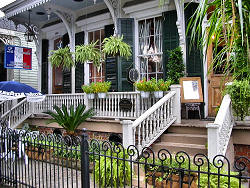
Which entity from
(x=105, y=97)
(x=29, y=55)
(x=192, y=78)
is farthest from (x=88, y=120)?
(x=29, y=55)

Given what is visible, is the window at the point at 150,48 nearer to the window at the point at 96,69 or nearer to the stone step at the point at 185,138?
the window at the point at 96,69

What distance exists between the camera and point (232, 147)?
582 centimetres

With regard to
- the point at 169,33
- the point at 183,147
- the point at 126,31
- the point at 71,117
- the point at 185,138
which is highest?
the point at 126,31

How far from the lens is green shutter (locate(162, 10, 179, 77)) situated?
8.26m

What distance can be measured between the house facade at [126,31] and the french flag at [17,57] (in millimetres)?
1327

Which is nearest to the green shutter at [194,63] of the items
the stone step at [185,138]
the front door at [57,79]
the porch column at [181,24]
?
the porch column at [181,24]

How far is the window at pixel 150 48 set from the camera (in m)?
8.92

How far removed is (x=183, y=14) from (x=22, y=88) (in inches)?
214

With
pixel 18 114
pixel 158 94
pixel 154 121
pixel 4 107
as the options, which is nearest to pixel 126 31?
pixel 158 94

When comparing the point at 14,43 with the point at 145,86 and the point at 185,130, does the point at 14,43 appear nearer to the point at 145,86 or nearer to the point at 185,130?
the point at 145,86

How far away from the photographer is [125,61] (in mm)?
9164

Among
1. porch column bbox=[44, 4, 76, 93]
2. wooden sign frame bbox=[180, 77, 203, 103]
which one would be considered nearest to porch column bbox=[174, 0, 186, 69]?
wooden sign frame bbox=[180, 77, 203, 103]

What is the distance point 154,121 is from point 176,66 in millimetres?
2503

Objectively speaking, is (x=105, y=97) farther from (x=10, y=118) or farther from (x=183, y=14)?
(x=10, y=118)
